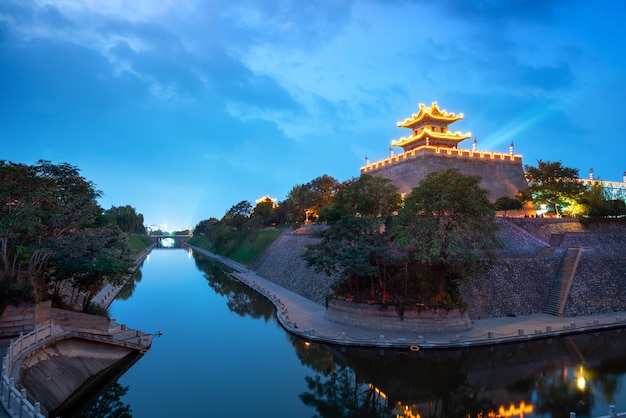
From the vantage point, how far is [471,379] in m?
17.0

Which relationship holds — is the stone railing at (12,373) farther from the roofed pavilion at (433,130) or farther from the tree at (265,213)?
the tree at (265,213)

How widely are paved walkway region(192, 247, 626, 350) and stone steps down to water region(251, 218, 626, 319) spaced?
885 millimetres

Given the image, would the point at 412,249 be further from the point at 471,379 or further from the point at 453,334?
the point at 471,379

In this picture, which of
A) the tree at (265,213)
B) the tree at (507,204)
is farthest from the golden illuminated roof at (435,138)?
the tree at (265,213)

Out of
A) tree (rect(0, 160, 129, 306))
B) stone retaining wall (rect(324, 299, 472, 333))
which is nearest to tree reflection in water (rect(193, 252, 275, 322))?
stone retaining wall (rect(324, 299, 472, 333))

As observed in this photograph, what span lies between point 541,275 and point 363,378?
18.0 metres

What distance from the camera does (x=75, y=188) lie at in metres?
21.9

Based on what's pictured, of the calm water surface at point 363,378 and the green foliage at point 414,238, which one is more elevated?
the green foliage at point 414,238

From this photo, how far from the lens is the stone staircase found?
26.5m

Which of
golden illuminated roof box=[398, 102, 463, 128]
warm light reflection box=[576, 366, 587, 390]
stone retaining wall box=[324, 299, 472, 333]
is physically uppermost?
Result: golden illuminated roof box=[398, 102, 463, 128]

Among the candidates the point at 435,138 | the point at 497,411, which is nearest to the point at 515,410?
the point at 497,411

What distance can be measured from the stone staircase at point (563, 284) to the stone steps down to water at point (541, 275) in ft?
0.74

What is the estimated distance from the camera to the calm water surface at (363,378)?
14648 millimetres

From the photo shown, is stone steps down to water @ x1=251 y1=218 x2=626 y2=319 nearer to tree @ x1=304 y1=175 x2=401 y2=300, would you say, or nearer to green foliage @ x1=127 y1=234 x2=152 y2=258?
tree @ x1=304 y1=175 x2=401 y2=300
